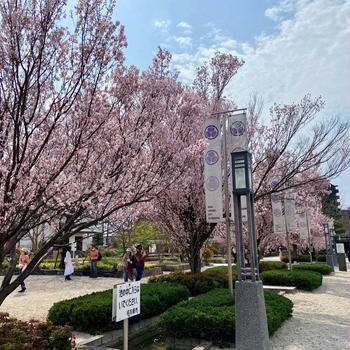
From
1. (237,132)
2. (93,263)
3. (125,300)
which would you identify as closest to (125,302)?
(125,300)

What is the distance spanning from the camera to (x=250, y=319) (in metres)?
5.40

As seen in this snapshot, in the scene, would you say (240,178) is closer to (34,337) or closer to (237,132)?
(237,132)

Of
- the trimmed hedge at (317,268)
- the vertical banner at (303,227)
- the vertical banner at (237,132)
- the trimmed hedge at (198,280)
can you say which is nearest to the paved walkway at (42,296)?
the trimmed hedge at (198,280)

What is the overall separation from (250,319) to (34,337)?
136 inches

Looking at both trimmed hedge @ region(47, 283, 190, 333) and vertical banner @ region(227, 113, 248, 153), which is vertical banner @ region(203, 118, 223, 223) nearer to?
vertical banner @ region(227, 113, 248, 153)

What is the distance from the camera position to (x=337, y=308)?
9672mm

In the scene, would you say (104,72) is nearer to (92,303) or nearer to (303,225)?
(92,303)

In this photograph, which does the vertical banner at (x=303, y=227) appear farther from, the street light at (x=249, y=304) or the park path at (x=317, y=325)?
the street light at (x=249, y=304)

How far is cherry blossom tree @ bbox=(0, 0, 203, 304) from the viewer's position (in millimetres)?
4125

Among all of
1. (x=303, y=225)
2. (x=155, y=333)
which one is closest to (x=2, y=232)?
(x=155, y=333)

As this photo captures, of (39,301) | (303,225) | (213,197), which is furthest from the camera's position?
(303,225)

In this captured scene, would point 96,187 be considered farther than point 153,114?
No

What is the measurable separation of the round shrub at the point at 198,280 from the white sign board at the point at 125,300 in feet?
20.3

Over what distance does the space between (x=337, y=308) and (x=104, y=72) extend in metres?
9.68
